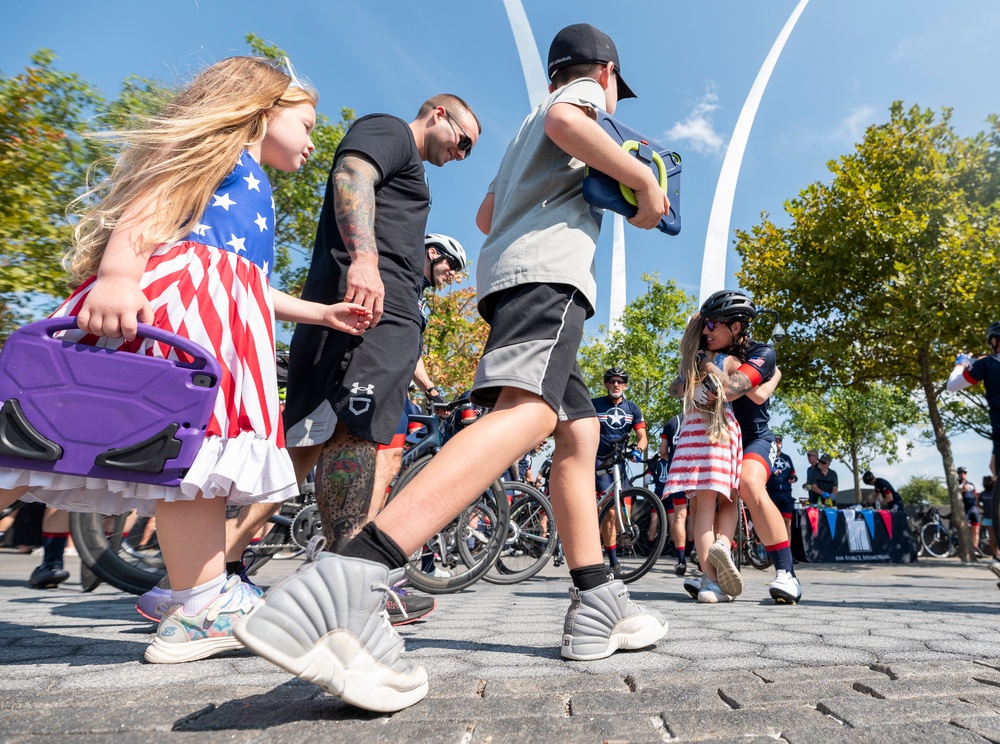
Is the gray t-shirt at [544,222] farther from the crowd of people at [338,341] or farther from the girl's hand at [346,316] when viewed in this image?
the girl's hand at [346,316]

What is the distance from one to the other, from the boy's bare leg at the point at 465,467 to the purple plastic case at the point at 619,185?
26.1 inches

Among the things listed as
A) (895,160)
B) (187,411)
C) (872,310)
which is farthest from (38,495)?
(895,160)

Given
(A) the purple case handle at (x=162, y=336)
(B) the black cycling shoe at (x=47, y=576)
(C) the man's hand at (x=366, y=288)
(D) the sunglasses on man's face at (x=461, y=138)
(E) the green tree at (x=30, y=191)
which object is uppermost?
(E) the green tree at (x=30, y=191)

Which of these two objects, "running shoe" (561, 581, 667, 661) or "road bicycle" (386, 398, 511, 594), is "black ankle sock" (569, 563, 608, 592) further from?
"road bicycle" (386, 398, 511, 594)

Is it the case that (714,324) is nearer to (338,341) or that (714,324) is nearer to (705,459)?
(705,459)

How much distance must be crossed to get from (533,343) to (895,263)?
14.5m

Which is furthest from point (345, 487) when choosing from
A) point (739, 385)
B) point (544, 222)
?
point (739, 385)

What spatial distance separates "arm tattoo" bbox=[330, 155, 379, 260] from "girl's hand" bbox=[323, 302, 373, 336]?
273 mm

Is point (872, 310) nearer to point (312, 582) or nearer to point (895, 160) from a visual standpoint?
point (895, 160)

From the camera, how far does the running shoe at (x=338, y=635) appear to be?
47.9 inches

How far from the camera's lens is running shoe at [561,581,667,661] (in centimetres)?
190

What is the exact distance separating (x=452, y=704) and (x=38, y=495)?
1.25m

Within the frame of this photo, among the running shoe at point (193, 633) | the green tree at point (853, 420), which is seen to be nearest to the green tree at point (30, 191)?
the running shoe at point (193, 633)

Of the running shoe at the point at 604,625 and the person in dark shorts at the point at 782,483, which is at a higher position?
the person in dark shorts at the point at 782,483
